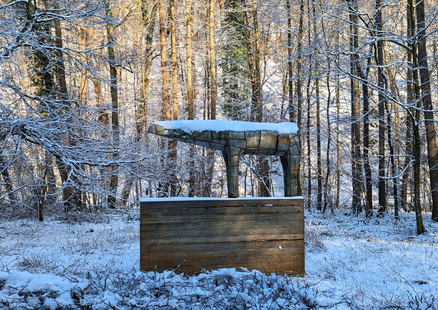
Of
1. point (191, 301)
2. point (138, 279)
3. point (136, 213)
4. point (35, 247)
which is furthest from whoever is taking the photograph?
point (136, 213)

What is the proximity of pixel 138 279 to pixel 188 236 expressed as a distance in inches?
88.1

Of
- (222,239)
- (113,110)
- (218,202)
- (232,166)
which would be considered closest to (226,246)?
(222,239)

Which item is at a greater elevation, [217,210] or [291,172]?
[291,172]

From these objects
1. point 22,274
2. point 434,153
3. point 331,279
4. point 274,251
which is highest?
point 434,153

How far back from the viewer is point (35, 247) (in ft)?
24.5

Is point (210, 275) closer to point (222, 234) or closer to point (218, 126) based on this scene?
point (222, 234)

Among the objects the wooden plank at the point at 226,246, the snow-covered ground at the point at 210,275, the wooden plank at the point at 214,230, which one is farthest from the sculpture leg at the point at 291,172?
the snow-covered ground at the point at 210,275

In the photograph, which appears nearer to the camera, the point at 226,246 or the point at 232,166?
the point at 226,246

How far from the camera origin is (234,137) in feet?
19.0

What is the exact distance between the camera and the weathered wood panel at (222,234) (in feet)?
17.5

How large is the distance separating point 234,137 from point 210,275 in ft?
9.61

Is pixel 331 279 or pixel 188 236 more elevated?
pixel 188 236

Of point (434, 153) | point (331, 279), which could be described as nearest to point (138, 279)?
point (331, 279)

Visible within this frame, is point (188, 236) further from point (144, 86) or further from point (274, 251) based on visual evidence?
point (144, 86)
